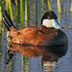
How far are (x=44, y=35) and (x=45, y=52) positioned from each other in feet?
2.89

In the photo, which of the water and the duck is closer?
the water

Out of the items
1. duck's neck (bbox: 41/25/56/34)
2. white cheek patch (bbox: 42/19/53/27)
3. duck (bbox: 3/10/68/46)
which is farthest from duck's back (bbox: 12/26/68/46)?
white cheek patch (bbox: 42/19/53/27)

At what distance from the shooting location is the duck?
25.8 ft


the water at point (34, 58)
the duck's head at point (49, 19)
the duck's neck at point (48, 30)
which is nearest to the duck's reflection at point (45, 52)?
the water at point (34, 58)

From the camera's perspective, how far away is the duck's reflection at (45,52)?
5968 millimetres

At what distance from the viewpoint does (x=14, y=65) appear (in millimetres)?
5715

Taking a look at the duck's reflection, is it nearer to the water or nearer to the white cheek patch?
the water

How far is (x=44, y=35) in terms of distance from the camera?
7.92 metres

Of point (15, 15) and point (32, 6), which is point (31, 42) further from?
point (32, 6)

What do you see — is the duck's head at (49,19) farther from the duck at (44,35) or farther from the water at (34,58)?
the water at (34,58)

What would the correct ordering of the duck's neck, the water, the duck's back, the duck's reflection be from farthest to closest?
the duck's neck
the duck's back
the duck's reflection
the water

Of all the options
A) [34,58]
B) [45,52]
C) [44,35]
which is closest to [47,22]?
[44,35]

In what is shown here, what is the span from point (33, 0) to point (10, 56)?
12.6 m

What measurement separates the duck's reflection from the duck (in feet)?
0.59
